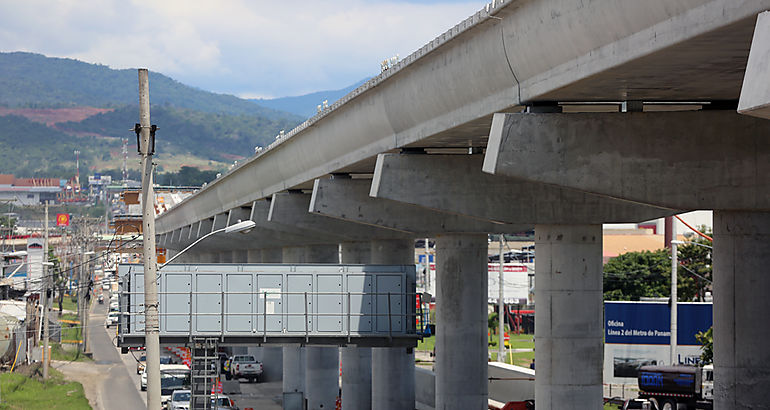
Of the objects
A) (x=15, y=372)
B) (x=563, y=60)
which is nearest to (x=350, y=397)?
(x=563, y=60)

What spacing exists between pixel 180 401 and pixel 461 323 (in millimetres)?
19470

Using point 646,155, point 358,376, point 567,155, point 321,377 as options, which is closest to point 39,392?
point 321,377

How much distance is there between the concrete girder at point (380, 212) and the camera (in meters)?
32.1

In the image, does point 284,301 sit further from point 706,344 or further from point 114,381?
point 114,381

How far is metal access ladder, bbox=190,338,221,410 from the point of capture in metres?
32.5

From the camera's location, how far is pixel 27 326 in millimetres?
82688

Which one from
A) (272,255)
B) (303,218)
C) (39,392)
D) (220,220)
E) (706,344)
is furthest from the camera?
(39,392)

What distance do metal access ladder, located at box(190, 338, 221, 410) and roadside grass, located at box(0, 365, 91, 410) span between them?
23.9m

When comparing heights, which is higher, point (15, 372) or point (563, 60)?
point (563, 60)

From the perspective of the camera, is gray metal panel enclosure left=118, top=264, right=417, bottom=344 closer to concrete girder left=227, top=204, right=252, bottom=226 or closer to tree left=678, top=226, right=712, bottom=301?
concrete girder left=227, top=204, right=252, bottom=226

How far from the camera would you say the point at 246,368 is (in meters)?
71.6

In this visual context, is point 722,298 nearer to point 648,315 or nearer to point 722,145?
point 722,145

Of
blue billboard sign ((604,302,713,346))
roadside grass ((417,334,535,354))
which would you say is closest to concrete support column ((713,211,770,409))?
blue billboard sign ((604,302,713,346))

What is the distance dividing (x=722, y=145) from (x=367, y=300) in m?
17.0
